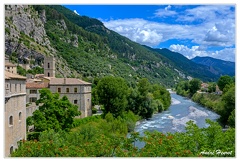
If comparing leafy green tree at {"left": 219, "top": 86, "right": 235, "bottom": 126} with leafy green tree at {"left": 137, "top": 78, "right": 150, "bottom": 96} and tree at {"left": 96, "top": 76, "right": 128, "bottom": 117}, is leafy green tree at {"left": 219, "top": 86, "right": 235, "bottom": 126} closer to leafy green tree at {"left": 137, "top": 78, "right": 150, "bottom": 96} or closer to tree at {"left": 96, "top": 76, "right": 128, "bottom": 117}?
leafy green tree at {"left": 137, "top": 78, "right": 150, "bottom": 96}

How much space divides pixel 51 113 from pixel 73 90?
746cm

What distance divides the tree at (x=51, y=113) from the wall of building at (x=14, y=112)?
12.3ft

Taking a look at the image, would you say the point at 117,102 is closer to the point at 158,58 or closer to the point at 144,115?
the point at 144,115

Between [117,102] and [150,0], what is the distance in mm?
17684

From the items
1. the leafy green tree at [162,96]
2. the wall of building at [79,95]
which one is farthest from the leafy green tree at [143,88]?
the wall of building at [79,95]

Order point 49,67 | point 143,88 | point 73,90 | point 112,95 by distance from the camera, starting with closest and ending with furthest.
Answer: point 73,90 → point 112,95 → point 143,88 → point 49,67

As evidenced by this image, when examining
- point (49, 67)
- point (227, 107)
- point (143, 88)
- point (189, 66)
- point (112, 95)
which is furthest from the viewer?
point (189, 66)

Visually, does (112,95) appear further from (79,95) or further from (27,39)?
(27,39)

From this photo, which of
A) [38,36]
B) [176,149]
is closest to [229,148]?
[176,149]

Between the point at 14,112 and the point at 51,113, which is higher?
the point at 14,112

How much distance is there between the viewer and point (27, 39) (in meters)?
49.2

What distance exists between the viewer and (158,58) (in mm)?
104125

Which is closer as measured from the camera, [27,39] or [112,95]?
[112,95]

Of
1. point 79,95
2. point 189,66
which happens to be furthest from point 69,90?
point 189,66
